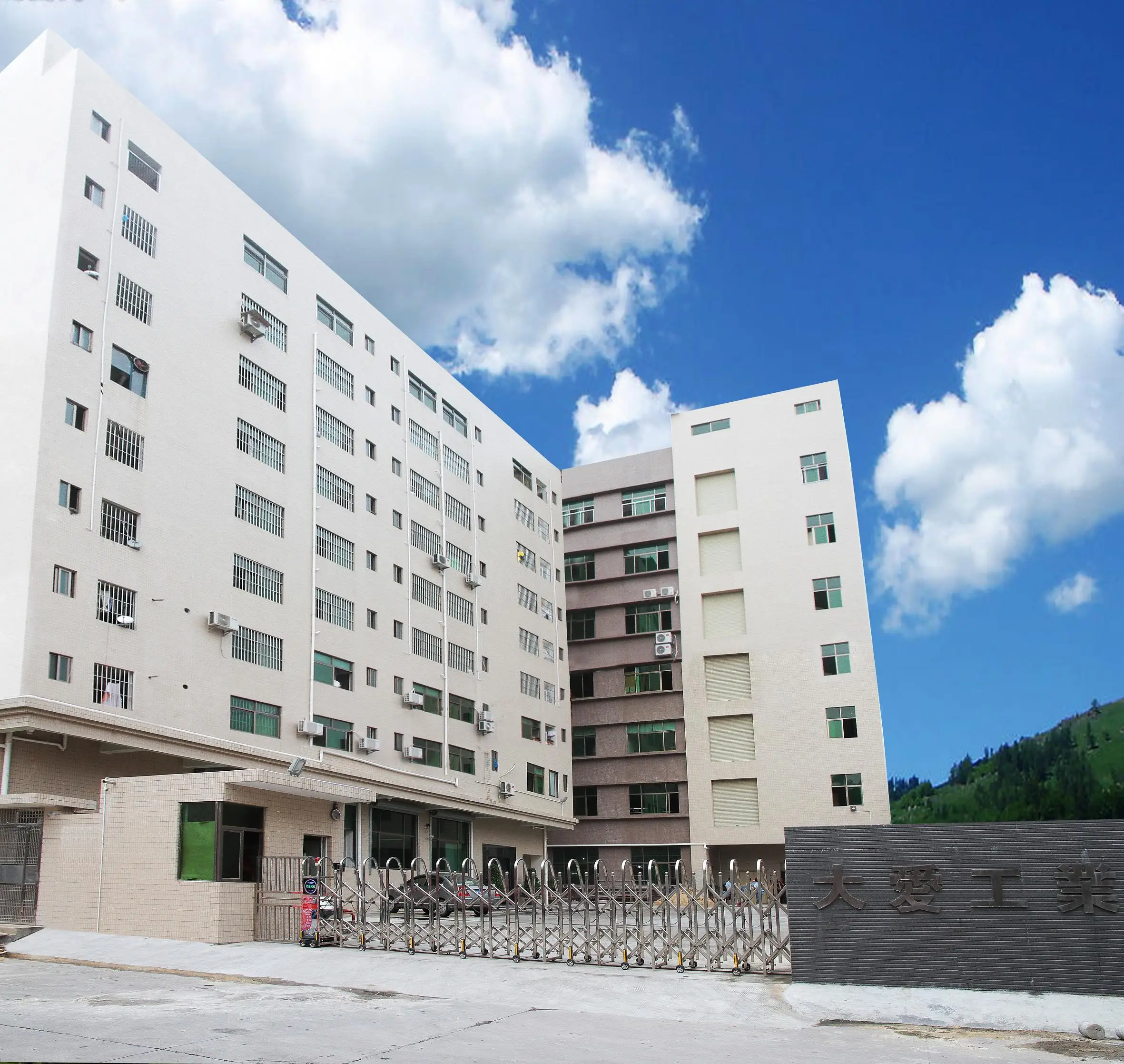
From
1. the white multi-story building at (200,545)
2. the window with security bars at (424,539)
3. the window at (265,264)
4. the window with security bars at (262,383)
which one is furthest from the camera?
the window with security bars at (424,539)

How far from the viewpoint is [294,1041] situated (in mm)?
9703

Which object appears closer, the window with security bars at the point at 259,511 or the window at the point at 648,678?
the window with security bars at the point at 259,511

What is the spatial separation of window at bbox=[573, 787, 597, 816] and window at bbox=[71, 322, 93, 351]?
31596 millimetres

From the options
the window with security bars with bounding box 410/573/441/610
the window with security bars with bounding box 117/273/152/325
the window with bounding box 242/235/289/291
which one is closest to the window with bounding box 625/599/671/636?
the window with security bars with bounding box 410/573/441/610

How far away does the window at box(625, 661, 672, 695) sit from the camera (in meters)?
49.1

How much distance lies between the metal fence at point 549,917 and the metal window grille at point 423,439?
2183cm

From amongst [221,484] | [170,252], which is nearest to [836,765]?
[221,484]

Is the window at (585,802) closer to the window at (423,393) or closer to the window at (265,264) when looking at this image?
the window at (423,393)

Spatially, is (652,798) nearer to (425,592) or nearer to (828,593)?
(828,593)

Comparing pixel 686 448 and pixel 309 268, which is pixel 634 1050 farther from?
pixel 686 448

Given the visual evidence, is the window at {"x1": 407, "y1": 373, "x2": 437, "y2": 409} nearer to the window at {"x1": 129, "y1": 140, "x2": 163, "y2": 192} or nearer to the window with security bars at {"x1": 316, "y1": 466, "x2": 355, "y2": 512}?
the window with security bars at {"x1": 316, "y1": 466, "x2": 355, "y2": 512}

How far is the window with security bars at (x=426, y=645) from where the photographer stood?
37.0 metres

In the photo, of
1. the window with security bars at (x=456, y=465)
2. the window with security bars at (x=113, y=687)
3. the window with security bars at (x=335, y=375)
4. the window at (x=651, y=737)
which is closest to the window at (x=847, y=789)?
the window at (x=651, y=737)

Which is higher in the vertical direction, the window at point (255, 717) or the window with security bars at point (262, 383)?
the window with security bars at point (262, 383)
